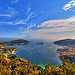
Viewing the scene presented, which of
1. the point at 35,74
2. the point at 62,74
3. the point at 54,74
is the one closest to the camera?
the point at 62,74

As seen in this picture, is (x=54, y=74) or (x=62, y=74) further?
(x=54, y=74)

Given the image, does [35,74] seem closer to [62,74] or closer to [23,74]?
[23,74]

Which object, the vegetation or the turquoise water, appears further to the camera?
the turquoise water

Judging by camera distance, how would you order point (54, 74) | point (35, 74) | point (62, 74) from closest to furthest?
point (62, 74)
point (54, 74)
point (35, 74)

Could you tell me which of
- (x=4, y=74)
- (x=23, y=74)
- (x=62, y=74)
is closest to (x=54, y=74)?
(x=62, y=74)

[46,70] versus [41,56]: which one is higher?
[46,70]

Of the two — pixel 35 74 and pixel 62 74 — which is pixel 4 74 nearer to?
pixel 35 74

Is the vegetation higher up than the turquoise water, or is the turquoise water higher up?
the vegetation

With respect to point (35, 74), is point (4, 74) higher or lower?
higher

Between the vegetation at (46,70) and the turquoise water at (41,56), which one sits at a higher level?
the vegetation at (46,70)

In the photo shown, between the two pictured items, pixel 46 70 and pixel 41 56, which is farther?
pixel 41 56
